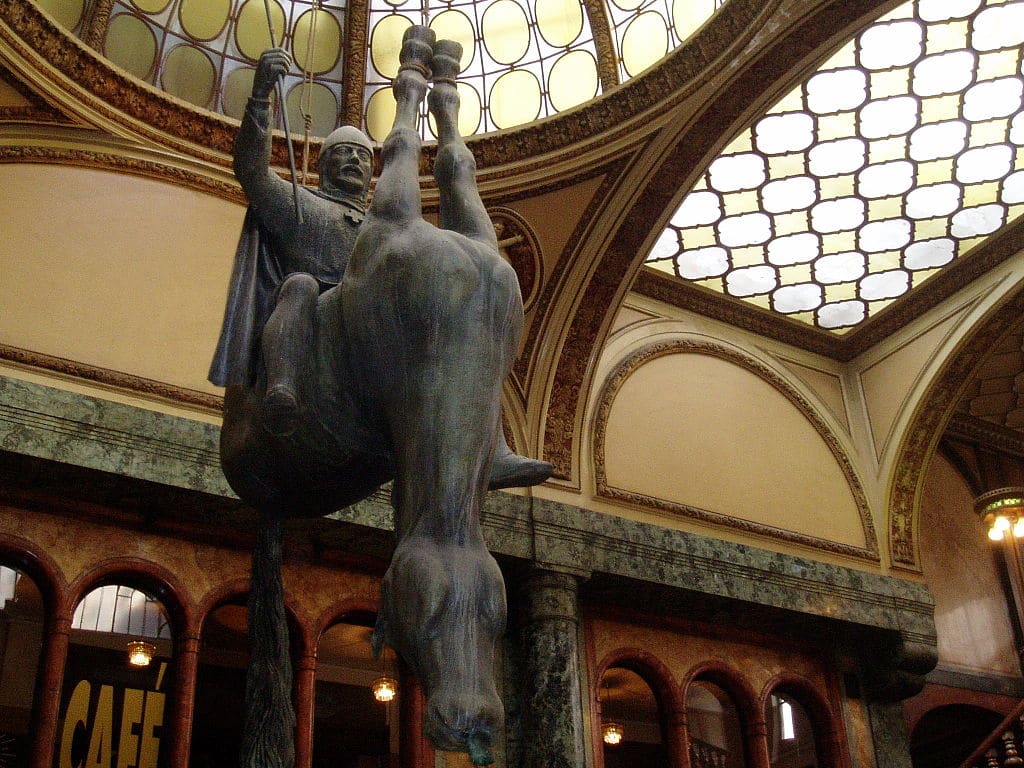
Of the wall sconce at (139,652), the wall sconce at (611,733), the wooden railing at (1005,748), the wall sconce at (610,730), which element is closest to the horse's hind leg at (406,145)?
the wall sconce at (139,652)

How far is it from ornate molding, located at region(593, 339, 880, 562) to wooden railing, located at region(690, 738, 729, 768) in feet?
14.3

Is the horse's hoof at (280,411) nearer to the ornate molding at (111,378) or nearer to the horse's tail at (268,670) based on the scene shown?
the horse's tail at (268,670)

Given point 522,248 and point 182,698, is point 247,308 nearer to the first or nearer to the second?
point 182,698

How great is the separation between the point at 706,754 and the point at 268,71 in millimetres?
12636

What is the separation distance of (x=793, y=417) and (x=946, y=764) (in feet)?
13.3

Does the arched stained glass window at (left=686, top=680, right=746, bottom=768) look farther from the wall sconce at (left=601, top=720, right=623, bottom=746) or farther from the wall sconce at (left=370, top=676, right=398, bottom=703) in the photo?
the wall sconce at (left=370, top=676, right=398, bottom=703)

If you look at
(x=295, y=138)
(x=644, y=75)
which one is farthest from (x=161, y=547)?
(x=644, y=75)

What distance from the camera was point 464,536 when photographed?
5.84 feet

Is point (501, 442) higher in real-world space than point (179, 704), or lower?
lower

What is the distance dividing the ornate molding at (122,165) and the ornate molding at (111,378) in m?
1.38

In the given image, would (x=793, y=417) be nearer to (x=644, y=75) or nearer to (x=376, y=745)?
(x=644, y=75)

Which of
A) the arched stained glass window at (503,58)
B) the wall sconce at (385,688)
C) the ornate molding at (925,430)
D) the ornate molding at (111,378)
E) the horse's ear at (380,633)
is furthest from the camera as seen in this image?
the ornate molding at (925,430)

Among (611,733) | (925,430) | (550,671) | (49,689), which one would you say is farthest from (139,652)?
(925,430)

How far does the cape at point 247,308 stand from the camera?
2.15 metres
